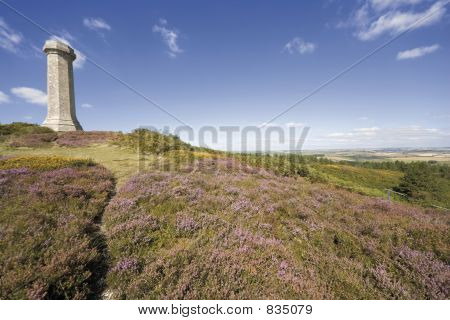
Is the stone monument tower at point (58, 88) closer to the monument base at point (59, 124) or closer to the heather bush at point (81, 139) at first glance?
the monument base at point (59, 124)

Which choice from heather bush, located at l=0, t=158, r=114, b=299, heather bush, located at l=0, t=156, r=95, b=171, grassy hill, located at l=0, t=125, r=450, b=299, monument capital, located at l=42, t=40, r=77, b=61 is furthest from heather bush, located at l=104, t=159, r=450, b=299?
monument capital, located at l=42, t=40, r=77, b=61

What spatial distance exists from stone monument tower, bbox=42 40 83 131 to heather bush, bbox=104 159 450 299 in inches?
892

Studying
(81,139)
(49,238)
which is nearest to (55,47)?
(81,139)

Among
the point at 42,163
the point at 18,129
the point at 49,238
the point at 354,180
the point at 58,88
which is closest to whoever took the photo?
the point at 49,238

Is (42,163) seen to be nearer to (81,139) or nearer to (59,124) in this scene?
(81,139)

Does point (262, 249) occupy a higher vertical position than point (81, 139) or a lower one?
lower

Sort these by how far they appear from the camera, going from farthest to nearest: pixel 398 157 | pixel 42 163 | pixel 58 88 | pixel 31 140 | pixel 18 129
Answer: pixel 398 157 → pixel 58 88 → pixel 18 129 → pixel 31 140 → pixel 42 163

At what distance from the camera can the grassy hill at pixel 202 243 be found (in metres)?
3.41

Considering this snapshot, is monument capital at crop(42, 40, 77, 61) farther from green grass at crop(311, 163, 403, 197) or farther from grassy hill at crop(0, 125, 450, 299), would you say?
green grass at crop(311, 163, 403, 197)

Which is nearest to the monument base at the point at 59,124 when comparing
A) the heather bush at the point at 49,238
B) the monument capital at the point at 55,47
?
the monument capital at the point at 55,47

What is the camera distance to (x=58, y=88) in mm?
23344

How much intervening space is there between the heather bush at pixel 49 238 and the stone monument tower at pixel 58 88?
19.9m

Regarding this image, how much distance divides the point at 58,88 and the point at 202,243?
2864 centimetres

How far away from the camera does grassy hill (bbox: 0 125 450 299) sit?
11.2 ft
